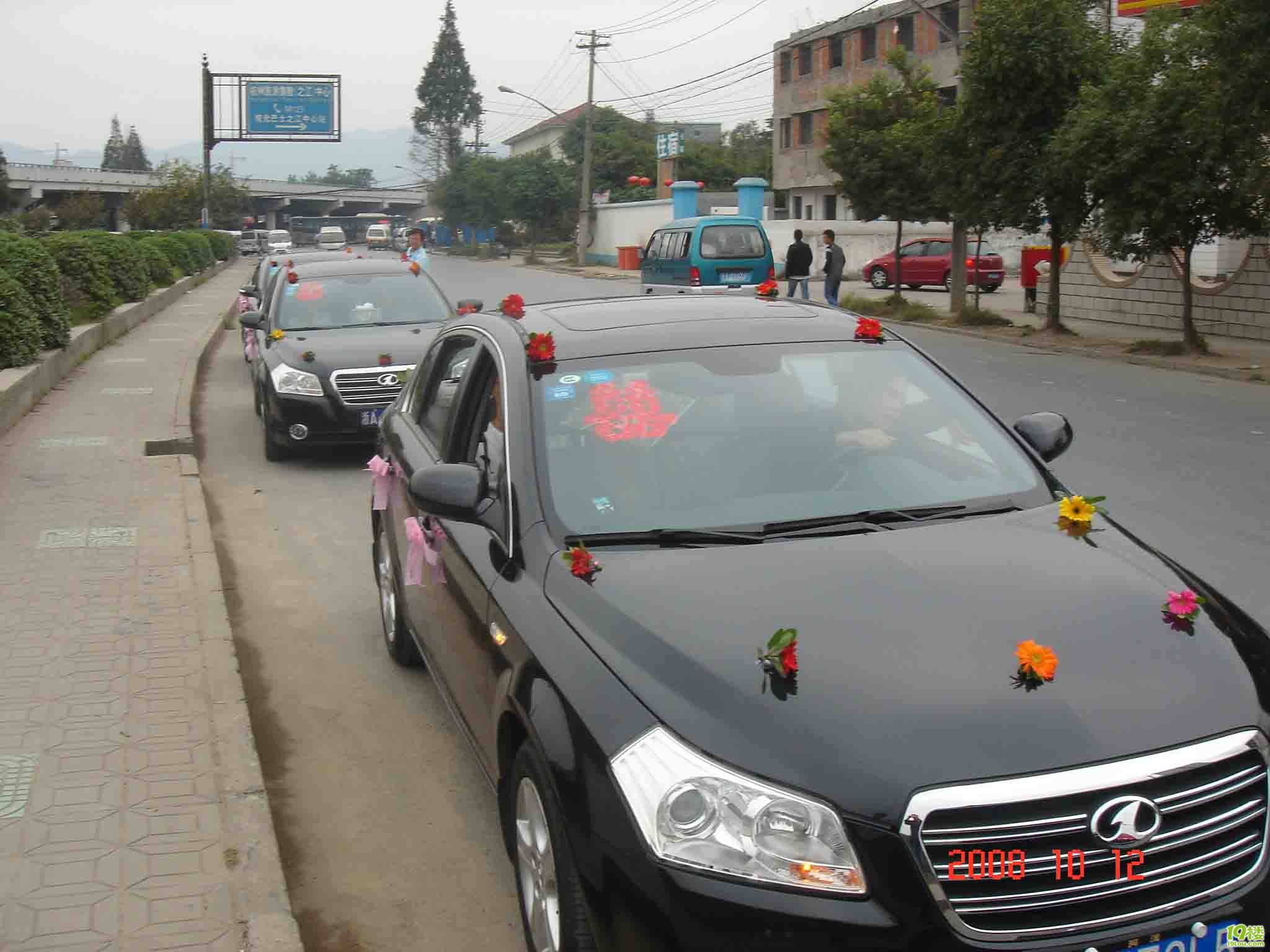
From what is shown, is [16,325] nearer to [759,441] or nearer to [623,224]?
[759,441]

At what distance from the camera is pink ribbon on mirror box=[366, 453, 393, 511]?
20.4 ft

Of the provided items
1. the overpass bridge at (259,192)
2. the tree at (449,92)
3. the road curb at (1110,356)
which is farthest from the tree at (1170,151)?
the tree at (449,92)

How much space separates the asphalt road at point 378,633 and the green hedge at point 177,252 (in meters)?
23.2

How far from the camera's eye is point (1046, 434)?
15.9 feet

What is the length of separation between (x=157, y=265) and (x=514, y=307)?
31.6 metres

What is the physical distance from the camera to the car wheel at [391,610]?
250 inches

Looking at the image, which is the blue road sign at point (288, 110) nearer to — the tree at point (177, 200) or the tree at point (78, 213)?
the tree at point (177, 200)

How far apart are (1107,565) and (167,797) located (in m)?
3.14

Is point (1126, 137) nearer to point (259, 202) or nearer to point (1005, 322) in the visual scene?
point (1005, 322)

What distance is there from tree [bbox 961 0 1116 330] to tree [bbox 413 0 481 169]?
106 metres

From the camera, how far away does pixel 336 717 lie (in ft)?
19.7

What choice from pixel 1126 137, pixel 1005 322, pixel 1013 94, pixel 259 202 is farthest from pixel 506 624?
pixel 259 202

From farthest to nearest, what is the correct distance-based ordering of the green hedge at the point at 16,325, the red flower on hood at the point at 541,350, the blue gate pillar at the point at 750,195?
the blue gate pillar at the point at 750,195 → the green hedge at the point at 16,325 → the red flower on hood at the point at 541,350

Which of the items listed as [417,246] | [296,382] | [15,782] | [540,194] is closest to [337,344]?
[296,382]
